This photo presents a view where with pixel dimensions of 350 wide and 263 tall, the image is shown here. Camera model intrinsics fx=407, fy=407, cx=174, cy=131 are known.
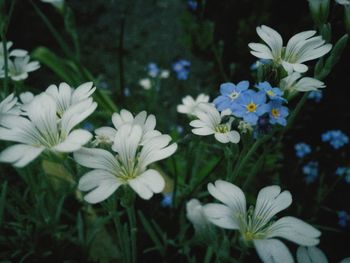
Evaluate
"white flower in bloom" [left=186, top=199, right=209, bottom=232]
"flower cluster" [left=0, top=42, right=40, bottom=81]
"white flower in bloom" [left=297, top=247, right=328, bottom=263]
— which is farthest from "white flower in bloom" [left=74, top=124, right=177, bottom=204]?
"flower cluster" [left=0, top=42, right=40, bottom=81]

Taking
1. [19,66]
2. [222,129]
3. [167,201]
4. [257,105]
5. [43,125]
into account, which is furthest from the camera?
[167,201]

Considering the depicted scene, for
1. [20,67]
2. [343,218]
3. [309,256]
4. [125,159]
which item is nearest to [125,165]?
[125,159]

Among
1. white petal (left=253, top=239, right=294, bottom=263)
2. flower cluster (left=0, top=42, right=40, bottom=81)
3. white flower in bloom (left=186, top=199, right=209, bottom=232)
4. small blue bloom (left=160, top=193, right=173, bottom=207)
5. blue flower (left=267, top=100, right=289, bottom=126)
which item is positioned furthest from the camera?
small blue bloom (left=160, top=193, right=173, bottom=207)

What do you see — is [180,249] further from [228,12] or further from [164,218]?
[228,12]

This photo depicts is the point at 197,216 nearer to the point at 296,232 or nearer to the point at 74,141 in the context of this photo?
the point at 296,232

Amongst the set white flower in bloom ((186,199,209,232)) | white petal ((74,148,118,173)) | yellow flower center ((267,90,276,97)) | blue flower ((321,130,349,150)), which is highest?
yellow flower center ((267,90,276,97))

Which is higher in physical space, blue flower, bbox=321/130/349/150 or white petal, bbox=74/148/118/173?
white petal, bbox=74/148/118/173

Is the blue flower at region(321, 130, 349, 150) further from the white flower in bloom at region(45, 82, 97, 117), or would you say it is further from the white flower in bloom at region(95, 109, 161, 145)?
the white flower in bloom at region(45, 82, 97, 117)
